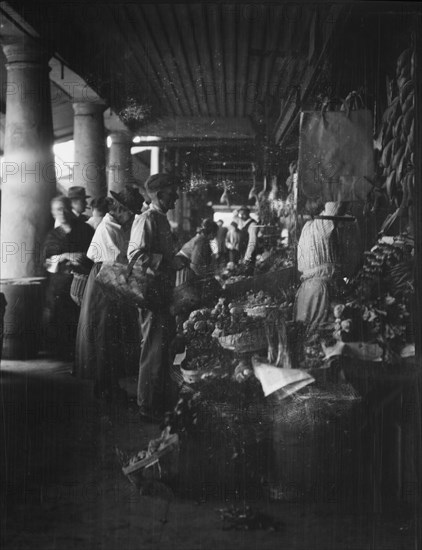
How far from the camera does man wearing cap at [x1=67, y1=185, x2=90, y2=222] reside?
13.2 ft

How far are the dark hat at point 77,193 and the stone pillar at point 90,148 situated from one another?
0.02 metres

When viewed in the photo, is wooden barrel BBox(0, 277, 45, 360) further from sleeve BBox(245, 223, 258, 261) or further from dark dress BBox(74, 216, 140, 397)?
sleeve BBox(245, 223, 258, 261)

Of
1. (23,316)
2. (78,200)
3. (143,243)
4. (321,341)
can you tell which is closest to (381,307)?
(321,341)

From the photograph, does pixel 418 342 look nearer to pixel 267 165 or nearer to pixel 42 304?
pixel 267 165

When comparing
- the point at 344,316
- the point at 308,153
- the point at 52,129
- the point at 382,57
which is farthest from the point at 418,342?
the point at 52,129

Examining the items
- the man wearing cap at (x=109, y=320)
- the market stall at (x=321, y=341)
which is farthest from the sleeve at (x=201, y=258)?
the man wearing cap at (x=109, y=320)

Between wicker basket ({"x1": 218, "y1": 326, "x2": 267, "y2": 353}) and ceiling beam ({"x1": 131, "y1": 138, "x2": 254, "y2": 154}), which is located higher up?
ceiling beam ({"x1": 131, "y1": 138, "x2": 254, "y2": 154})

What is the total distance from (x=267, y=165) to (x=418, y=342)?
1.47m

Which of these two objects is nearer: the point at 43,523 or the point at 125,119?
the point at 43,523

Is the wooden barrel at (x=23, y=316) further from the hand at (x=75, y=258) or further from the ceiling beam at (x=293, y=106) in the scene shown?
the ceiling beam at (x=293, y=106)

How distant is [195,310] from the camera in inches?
157

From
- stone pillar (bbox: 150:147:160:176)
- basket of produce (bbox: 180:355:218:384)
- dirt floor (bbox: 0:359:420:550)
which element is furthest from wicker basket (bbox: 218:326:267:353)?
stone pillar (bbox: 150:147:160:176)

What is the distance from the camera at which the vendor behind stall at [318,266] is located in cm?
403

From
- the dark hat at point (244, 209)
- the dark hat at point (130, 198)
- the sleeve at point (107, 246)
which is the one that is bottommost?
the sleeve at point (107, 246)
